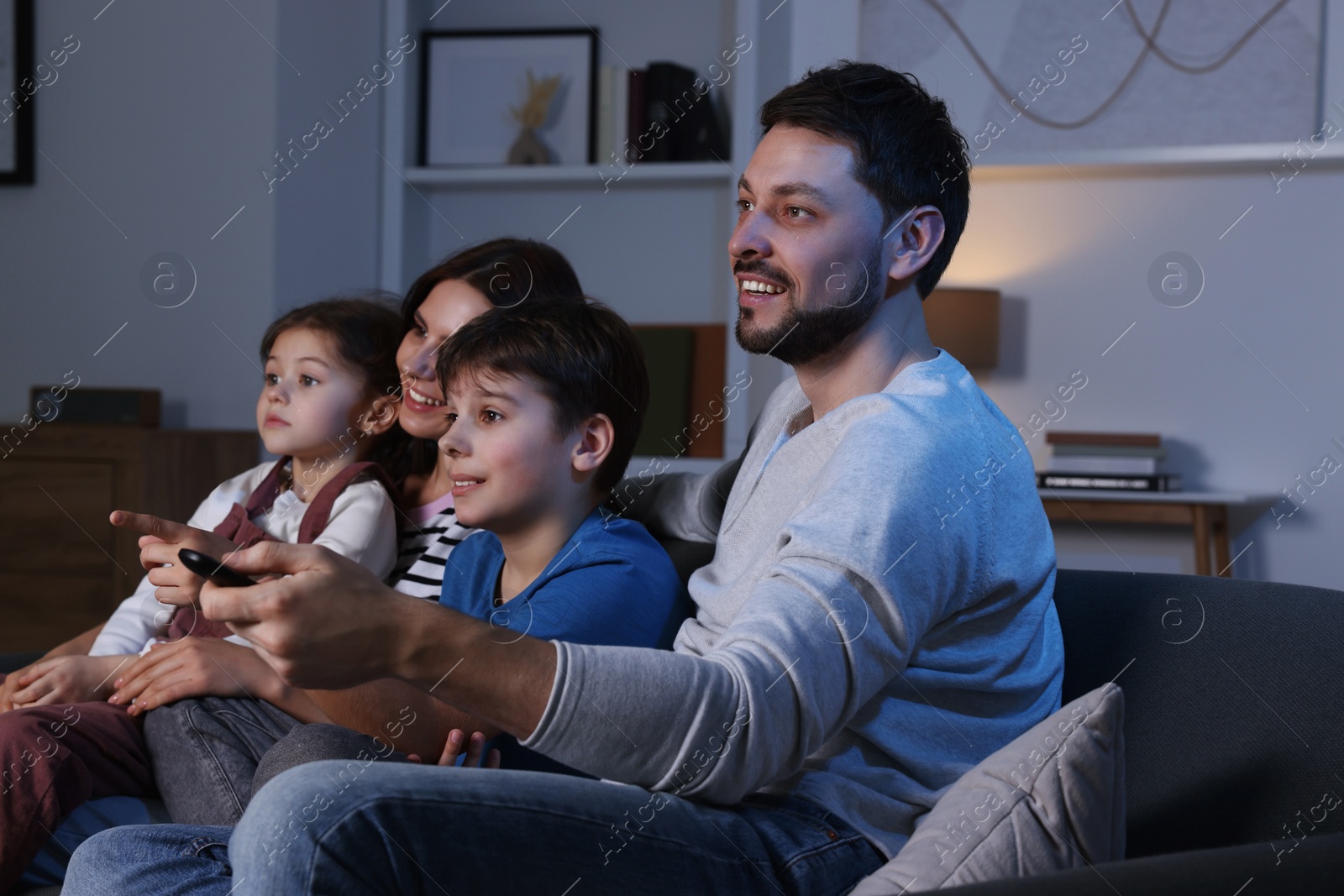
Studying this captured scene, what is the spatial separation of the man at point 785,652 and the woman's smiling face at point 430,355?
0.51 metres

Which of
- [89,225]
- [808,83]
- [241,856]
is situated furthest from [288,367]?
[89,225]

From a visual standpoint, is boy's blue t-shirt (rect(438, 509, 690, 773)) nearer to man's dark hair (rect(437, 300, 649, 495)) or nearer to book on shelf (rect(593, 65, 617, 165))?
man's dark hair (rect(437, 300, 649, 495))

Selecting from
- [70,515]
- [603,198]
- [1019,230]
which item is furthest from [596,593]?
[1019,230]

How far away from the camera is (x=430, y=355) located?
170cm

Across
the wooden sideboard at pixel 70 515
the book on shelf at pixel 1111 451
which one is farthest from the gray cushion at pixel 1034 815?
the book on shelf at pixel 1111 451

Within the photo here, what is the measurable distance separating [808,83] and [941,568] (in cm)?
59

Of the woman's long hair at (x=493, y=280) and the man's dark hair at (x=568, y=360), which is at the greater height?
the woman's long hair at (x=493, y=280)

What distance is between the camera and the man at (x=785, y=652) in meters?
0.82

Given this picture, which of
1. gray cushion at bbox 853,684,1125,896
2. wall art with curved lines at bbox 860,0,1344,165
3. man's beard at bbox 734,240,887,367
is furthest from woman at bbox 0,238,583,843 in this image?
wall art with curved lines at bbox 860,0,1344,165

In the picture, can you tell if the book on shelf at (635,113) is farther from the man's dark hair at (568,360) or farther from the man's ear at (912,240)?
the man's ear at (912,240)

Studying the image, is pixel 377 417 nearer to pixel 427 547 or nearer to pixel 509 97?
pixel 427 547

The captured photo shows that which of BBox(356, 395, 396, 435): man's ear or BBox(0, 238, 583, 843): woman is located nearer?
BBox(0, 238, 583, 843): woman

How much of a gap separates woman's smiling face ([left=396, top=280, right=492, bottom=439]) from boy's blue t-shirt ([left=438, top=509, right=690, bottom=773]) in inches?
10.4

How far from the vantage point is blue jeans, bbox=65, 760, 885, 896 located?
2.72 ft
